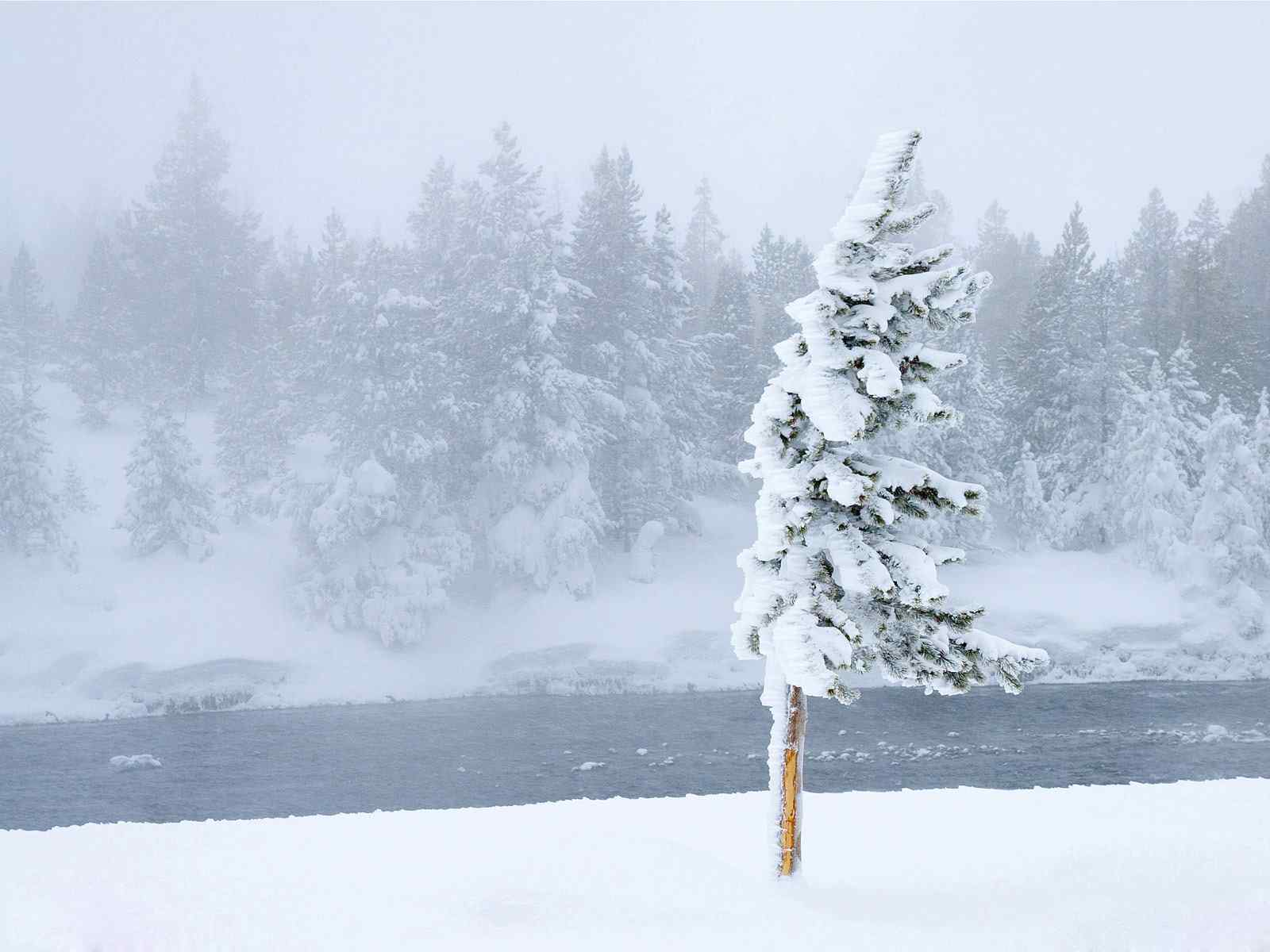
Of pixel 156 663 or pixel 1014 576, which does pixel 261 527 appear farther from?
pixel 1014 576

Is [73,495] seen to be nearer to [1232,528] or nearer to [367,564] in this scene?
[367,564]

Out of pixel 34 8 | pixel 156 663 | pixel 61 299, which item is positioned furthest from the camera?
pixel 34 8

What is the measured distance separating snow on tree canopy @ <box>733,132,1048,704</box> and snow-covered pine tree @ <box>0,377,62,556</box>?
41.8 metres

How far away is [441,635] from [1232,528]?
33.0 meters

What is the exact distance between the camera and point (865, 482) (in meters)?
10.6

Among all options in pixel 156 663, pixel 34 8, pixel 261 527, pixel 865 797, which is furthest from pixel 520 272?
pixel 34 8

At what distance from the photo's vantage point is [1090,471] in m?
49.0

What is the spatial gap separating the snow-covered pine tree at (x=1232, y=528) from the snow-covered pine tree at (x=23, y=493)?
48066mm

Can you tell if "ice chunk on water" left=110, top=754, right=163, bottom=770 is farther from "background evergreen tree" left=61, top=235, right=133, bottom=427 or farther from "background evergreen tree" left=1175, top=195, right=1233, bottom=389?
"background evergreen tree" left=1175, top=195, right=1233, bottom=389

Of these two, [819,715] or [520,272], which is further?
[520,272]

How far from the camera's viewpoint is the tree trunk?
36.9ft

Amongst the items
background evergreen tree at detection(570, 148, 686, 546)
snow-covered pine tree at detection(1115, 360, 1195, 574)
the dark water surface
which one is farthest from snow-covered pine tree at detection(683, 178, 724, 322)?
the dark water surface

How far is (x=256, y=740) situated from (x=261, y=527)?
60.7 feet

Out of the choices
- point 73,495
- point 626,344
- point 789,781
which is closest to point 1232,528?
point 626,344
